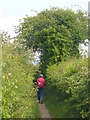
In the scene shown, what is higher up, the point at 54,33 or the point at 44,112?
the point at 54,33

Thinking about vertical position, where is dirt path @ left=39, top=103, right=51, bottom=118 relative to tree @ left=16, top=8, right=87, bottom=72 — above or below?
below

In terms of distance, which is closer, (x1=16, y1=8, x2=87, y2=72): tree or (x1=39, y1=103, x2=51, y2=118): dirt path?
(x1=39, y1=103, x2=51, y2=118): dirt path

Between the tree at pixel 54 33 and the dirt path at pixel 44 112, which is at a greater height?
the tree at pixel 54 33

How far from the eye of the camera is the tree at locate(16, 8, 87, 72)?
91.4ft

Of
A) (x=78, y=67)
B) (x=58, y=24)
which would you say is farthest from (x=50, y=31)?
(x=78, y=67)

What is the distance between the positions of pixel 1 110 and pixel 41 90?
455 inches

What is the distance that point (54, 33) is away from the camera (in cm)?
2800

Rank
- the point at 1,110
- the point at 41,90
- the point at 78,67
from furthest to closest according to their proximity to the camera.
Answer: the point at 41,90, the point at 78,67, the point at 1,110

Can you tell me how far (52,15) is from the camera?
2928 centimetres

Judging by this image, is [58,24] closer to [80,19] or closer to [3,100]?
[80,19]

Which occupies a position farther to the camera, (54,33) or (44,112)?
(54,33)

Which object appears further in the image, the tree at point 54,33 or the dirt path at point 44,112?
the tree at point 54,33

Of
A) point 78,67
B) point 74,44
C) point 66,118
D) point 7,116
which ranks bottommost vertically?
point 66,118

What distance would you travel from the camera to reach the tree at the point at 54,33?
91.4ft
